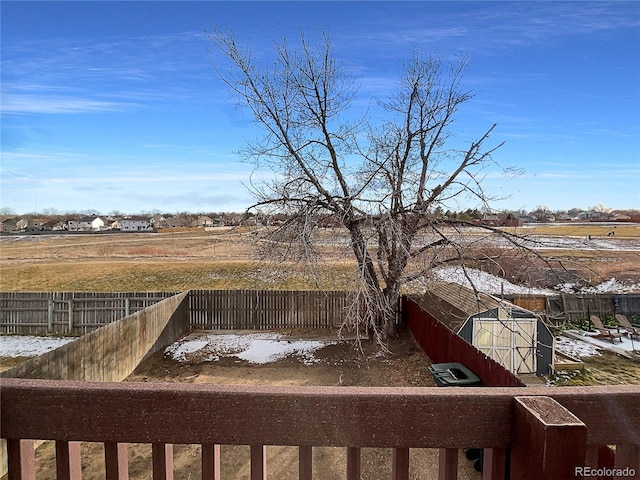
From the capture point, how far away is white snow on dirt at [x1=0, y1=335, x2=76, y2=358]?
959cm

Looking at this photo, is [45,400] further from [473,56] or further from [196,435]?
[473,56]

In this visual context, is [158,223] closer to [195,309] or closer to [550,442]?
[195,309]

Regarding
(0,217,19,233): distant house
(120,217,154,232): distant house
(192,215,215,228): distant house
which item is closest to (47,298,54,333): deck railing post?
(0,217,19,233): distant house

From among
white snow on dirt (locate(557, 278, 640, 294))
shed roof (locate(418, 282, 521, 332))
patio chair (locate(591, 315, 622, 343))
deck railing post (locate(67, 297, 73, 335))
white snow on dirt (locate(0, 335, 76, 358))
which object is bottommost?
patio chair (locate(591, 315, 622, 343))

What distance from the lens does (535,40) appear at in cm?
530

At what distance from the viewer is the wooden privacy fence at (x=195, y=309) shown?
1153cm

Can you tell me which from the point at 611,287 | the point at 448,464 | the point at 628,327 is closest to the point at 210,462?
the point at 448,464

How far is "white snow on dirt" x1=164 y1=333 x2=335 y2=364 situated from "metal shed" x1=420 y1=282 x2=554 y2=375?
3580 millimetres

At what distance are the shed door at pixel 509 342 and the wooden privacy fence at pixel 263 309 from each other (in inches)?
176

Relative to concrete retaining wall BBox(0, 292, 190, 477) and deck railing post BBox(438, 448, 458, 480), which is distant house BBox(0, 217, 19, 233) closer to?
concrete retaining wall BBox(0, 292, 190, 477)

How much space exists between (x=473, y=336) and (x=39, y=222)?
77499mm

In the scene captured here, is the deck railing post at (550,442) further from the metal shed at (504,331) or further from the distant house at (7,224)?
the distant house at (7,224)

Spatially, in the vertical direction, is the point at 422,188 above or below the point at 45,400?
above

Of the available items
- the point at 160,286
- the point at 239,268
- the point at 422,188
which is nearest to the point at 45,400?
the point at 422,188
